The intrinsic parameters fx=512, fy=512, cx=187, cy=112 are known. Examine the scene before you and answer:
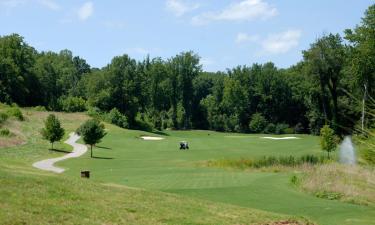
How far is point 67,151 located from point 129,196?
127 ft

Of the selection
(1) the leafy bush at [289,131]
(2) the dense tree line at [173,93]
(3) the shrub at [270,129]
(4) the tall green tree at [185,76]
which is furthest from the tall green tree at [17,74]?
(1) the leafy bush at [289,131]

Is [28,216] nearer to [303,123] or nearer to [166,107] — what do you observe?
[303,123]

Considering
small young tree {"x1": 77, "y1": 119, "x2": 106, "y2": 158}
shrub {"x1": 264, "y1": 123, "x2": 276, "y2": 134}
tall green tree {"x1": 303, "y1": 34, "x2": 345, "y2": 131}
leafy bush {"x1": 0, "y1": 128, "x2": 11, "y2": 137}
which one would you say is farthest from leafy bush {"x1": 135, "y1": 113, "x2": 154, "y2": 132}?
small young tree {"x1": 77, "y1": 119, "x2": 106, "y2": 158}

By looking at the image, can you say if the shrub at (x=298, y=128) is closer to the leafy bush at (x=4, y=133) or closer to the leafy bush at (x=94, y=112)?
the leafy bush at (x=94, y=112)

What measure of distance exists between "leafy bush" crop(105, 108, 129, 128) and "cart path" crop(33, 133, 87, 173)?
22.5 m

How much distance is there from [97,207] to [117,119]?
81.4 metres

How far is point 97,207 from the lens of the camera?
13016 mm

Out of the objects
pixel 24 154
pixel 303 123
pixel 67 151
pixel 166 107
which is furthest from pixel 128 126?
pixel 24 154

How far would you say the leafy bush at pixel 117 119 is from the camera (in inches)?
3676

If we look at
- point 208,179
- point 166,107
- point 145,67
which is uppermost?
point 145,67

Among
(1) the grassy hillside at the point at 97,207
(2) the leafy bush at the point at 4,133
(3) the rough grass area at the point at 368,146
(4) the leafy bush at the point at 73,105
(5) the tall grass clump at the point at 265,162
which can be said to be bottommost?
(5) the tall grass clump at the point at 265,162

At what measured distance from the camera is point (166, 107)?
121500 mm

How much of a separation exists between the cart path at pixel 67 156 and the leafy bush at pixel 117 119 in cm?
2248

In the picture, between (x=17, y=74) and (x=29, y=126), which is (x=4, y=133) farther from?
(x=17, y=74)
